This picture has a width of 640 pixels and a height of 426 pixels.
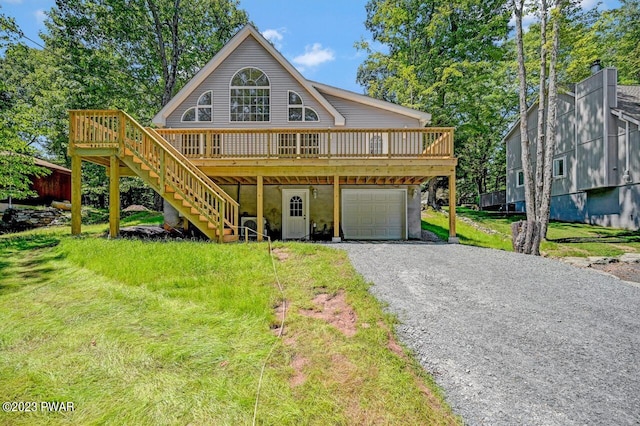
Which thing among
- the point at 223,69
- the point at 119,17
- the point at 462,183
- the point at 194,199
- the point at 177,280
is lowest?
the point at 177,280

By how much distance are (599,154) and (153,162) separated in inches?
743

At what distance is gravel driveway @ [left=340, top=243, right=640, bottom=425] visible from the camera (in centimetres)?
269

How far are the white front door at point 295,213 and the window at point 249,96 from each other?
301 centimetres

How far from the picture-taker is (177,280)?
5.41m

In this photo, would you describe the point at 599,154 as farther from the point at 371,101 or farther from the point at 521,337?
the point at 521,337

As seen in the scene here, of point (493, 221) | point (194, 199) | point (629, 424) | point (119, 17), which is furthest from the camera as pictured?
point (119, 17)

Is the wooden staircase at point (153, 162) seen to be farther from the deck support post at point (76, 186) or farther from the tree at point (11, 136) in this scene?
the tree at point (11, 136)

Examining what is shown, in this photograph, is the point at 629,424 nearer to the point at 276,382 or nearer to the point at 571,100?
the point at 276,382

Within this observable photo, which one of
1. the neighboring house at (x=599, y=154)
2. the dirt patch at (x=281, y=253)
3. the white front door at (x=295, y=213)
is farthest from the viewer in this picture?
the neighboring house at (x=599, y=154)

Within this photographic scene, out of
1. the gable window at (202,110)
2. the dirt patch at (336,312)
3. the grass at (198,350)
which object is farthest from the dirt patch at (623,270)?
the gable window at (202,110)

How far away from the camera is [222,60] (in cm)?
1171

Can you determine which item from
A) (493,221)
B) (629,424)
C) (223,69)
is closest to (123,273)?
(629,424)

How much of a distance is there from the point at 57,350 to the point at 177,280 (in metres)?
2.00

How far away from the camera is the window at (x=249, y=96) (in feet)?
38.8
